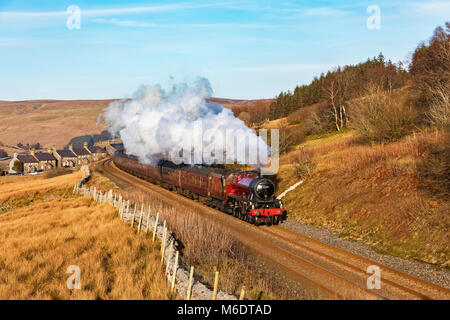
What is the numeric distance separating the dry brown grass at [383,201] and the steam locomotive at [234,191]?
3.37 metres

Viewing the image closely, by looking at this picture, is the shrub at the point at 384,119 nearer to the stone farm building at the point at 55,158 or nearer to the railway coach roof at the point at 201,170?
the railway coach roof at the point at 201,170

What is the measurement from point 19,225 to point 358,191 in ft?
77.7

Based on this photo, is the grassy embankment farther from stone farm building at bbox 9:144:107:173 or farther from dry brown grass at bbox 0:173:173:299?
stone farm building at bbox 9:144:107:173

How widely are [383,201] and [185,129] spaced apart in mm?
15587

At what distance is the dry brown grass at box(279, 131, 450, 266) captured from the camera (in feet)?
53.5

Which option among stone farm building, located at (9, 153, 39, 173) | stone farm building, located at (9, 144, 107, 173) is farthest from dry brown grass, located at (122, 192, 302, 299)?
stone farm building, located at (9, 153, 39, 173)

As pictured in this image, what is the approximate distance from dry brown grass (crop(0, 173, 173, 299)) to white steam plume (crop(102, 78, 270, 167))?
26.5ft

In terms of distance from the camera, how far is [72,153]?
4813 inches

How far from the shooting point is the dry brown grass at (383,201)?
642 inches

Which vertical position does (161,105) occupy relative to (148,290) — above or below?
above

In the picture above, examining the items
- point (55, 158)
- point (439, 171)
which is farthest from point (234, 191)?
point (55, 158)

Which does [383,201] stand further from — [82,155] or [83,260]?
[82,155]
